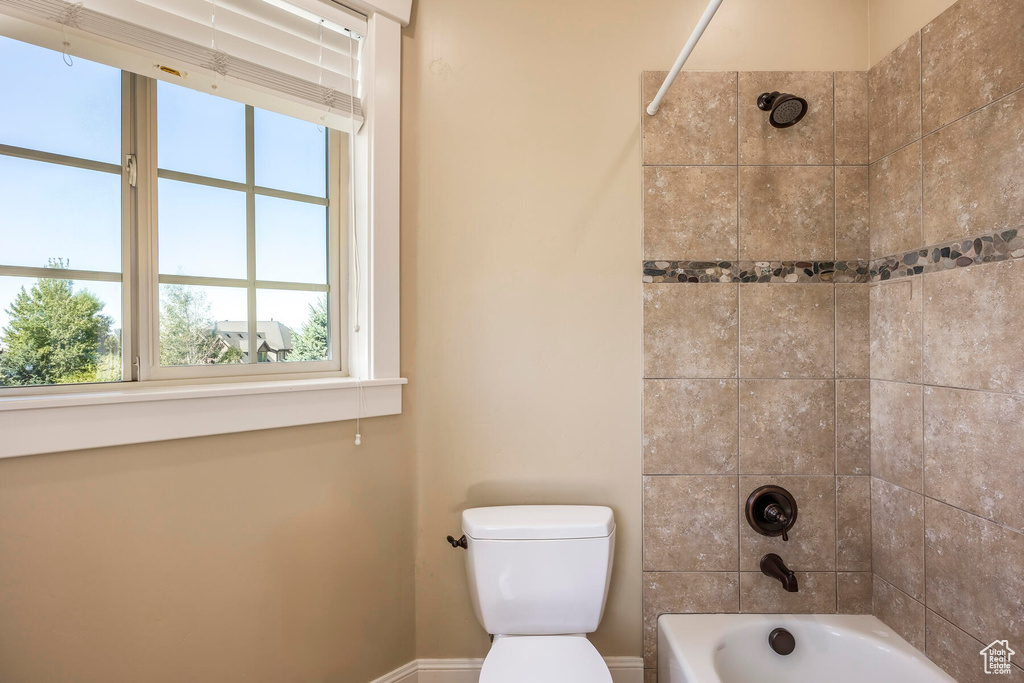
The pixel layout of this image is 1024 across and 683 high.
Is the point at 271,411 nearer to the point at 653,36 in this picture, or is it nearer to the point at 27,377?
the point at 27,377

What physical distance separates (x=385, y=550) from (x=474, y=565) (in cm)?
29

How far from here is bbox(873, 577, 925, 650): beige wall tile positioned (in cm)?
139

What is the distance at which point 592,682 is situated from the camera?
122 centimetres

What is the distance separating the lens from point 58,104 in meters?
1.16

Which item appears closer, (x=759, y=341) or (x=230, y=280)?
(x=230, y=280)

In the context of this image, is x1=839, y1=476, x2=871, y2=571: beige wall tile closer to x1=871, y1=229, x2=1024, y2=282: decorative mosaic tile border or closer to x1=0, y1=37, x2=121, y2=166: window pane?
x1=871, y1=229, x2=1024, y2=282: decorative mosaic tile border

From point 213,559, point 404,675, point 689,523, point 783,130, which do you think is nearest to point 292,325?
point 213,559

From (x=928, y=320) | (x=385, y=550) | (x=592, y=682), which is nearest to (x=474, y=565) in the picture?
(x=385, y=550)

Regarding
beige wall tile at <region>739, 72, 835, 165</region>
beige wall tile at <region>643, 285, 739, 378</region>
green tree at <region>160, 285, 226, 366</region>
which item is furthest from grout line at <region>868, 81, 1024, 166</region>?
green tree at <region>160, 285, 226, 366</region>

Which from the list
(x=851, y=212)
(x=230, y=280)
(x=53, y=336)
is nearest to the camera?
(x=53, y=336)

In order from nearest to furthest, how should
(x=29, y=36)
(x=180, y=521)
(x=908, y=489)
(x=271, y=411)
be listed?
(x=29, y=36) < (x=180, y=521) < (x=271, y=411) < (x=908, y=489)

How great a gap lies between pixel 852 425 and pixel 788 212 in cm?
69

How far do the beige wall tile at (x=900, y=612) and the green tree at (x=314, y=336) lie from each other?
181cm

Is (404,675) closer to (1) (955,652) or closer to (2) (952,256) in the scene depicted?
(1) (955,652)
